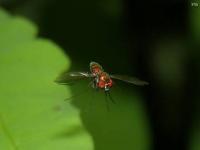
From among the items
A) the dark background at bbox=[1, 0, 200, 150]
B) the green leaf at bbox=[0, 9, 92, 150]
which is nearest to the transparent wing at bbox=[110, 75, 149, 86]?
the dark background at bbox=[1, 0, 200, 150]

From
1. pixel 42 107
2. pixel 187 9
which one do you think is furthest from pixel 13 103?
pixel 187 9

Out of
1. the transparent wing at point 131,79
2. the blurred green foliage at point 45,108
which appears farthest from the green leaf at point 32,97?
the transparent wing at point 131,79

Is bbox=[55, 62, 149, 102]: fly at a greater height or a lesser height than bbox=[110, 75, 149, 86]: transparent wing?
greater

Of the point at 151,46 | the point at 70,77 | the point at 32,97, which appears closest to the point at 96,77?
the point at 70,77

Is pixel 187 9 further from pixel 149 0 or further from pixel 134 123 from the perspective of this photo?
pixel 134 123

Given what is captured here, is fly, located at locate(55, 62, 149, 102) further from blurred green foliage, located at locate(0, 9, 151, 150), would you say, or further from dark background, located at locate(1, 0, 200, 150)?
dark background, located at locate(1, 0, 200, 150)

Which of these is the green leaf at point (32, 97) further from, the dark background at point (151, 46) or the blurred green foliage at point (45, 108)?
the dark background at point (151, 46)

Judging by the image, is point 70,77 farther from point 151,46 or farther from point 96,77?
point 151,46
